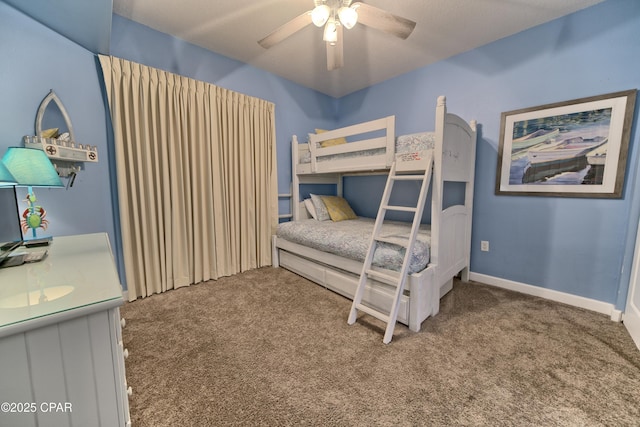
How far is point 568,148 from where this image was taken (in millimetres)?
2195

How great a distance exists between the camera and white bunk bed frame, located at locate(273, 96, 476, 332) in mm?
1922

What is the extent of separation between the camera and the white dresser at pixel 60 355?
0.59m

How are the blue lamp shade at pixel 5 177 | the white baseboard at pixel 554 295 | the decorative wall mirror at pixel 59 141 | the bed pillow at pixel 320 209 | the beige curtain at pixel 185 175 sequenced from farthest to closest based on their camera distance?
the bed pillow at pixel 320 209, the beige curtain at pixel 185 175, the white baseboard at pixel 554 295, the decorative wall mirror at pixel 59 141, the blue lamp shade at pixel 5 177

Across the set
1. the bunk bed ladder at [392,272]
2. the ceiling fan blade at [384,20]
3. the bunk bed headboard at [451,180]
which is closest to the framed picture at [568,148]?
the bunk bed headboard at [451,180]

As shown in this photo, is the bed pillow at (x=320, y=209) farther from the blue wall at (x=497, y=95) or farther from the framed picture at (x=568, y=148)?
the framed picture at (x=568, y=148)

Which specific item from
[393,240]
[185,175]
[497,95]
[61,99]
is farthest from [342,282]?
[61,99]

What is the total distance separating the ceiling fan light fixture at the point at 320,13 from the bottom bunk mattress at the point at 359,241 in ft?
5.35

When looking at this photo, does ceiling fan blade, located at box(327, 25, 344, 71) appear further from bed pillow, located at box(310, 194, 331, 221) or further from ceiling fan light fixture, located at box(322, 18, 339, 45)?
bed pillow, located at box(310, 194, 331, 221)

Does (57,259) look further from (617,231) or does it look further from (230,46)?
(617,231)

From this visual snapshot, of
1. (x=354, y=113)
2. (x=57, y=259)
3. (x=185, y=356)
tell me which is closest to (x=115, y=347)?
(x=57, y=259)

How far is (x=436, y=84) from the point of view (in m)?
2.94

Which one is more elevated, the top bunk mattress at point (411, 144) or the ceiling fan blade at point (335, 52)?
the ceiling fan blade at point (335, 52)

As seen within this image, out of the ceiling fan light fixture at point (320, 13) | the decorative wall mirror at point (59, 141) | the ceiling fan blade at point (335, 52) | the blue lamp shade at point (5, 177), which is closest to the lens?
the blue lamp shade at point (5, 177)

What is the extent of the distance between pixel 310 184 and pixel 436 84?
204cm
